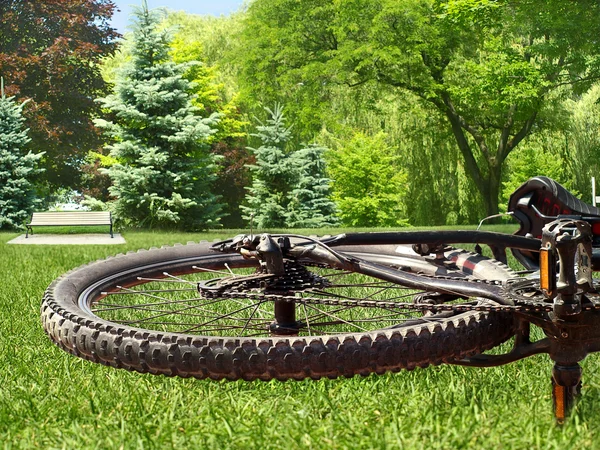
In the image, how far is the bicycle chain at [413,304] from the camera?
1969mm

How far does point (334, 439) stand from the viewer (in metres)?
2.00

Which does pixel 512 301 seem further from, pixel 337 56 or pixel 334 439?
pixel 337 56

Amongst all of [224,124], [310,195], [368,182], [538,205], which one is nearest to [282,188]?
[310,195]

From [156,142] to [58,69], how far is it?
8615mm

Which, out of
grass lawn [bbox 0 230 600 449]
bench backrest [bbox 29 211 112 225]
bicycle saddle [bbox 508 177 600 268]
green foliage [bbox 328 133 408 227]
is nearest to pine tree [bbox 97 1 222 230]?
bench backrest [bbox 29 211 112 225]

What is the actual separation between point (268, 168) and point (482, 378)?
53.2ft

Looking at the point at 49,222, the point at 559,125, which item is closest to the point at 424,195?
the point at 559,125

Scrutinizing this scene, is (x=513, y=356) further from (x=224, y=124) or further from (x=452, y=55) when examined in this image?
(x=224, y=124)

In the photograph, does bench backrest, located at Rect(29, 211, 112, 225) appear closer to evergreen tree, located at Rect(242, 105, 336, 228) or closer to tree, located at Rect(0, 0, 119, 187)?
evergreen tree, located at Rect(242, 105, 336, 228)

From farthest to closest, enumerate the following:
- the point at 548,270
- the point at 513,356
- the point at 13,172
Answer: the point at 13,172 → the point at 513,356 → the point at 548,270

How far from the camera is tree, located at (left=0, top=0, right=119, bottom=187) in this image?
23750 mm

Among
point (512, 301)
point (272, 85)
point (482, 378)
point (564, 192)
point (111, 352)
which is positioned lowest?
point (482, 378)

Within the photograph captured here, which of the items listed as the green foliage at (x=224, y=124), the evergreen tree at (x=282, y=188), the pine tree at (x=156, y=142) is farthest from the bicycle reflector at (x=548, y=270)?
the green foliage at (x=224, y=124)

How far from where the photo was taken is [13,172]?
61.4 feet
